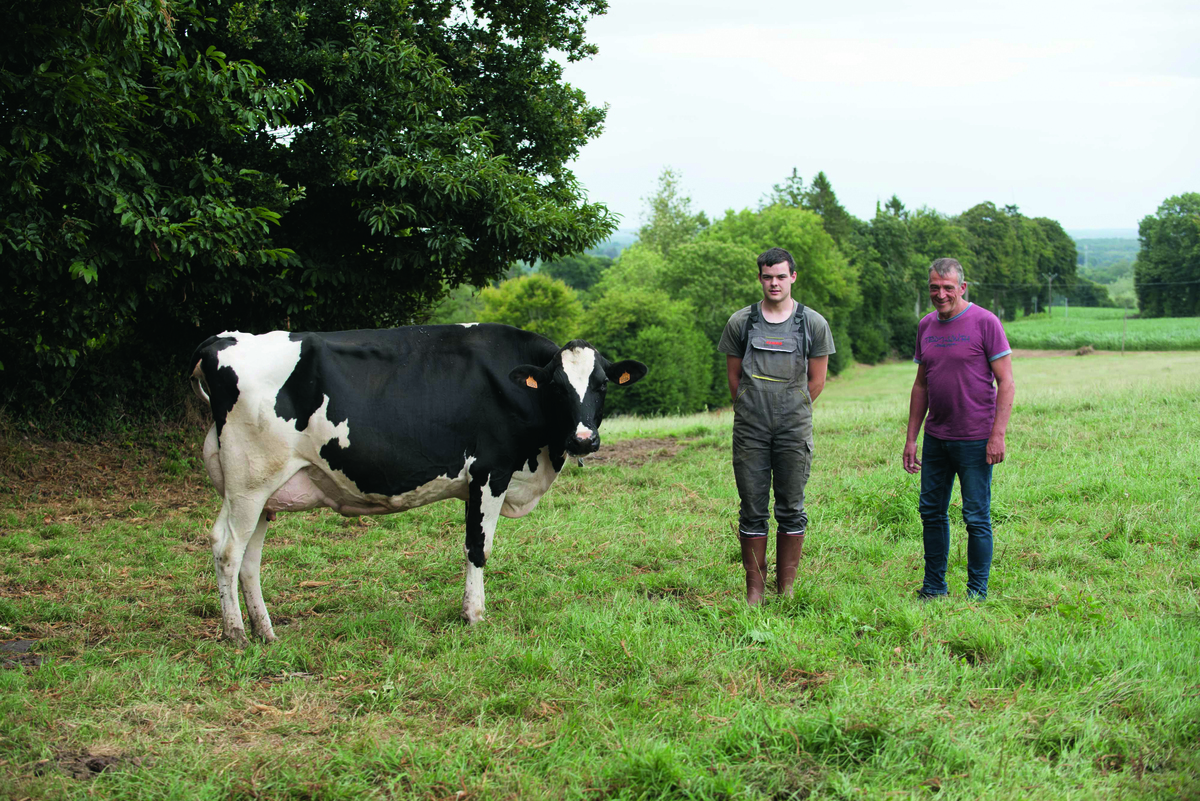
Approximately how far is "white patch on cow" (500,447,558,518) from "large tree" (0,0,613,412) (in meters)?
4.05

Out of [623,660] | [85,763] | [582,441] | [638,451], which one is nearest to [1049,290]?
[638,451]

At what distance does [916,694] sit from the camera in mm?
4309

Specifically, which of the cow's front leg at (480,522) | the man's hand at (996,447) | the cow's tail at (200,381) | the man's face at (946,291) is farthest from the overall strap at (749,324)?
the cow's tail at (200,381)

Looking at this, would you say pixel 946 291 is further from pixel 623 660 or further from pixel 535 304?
pixel 535 304

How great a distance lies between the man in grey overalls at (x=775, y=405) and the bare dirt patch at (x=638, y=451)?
228 inches

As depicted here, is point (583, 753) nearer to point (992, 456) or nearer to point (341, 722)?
point (341, 722)

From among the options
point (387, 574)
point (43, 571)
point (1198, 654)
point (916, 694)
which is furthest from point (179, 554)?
point (1198, 654)

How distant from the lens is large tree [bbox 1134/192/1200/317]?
90688mm

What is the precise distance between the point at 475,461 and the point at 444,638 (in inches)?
50.5

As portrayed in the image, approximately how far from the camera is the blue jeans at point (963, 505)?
5.89 metres

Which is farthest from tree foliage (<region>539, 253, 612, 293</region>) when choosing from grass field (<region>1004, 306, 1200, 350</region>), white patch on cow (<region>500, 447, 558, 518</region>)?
white patch on cow (<region>500, 447, 558, 518</region>)

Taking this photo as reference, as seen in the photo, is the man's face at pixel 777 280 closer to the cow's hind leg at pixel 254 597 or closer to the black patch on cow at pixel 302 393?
the black patch on cow at pixel 302 393

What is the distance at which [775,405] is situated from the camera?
19.2 feet

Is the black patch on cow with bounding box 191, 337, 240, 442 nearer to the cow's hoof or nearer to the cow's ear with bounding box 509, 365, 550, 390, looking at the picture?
the cow's hoof
